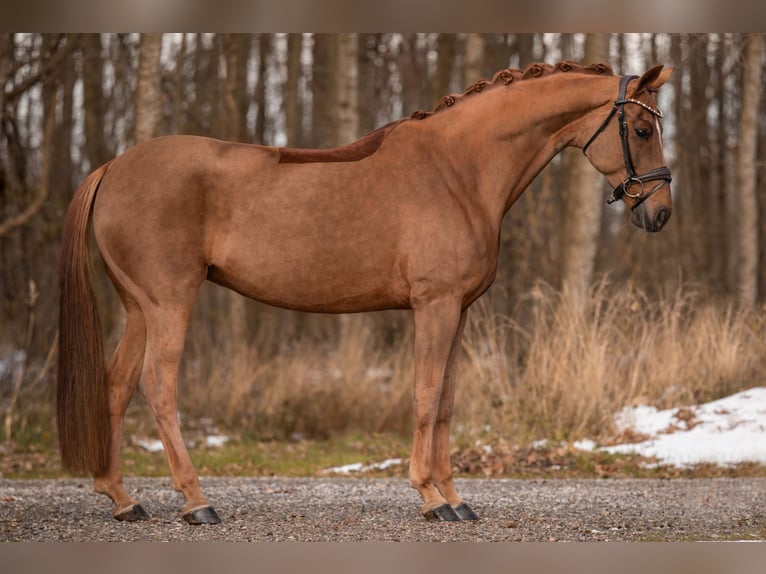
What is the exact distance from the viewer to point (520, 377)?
1108 centimetres

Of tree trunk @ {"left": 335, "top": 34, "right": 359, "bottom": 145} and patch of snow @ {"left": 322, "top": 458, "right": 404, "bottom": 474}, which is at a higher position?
tree trunk @ {"left": 335, "top": 34, "right": 359, "bottom": 145}

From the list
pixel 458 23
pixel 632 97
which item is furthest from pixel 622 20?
pixel 458 23

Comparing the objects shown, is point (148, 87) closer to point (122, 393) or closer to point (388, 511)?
point (122, 393)

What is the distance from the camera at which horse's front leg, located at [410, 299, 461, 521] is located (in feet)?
19.3

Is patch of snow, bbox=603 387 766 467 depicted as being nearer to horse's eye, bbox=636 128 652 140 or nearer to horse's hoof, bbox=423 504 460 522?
horse's hoof, bbox=423 504 460 522

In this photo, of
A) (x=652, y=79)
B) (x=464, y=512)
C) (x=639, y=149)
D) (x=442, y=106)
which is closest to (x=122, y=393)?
(x=464, y=512)

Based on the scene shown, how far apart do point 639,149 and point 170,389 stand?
3.16 m

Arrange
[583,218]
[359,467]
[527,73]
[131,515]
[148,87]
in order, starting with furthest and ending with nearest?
[583,218] → [148,87] → [359,467] → [527,73] → [131,515]

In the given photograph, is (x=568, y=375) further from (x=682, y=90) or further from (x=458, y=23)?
(x=682, y=90)

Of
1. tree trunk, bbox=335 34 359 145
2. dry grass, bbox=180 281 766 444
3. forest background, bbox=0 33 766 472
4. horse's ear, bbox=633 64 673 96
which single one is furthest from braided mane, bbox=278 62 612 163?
tree trunk, bbox=335 34 359 145

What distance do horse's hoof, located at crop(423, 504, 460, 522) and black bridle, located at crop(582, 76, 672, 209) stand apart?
207cm

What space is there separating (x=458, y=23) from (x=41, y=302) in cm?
1083

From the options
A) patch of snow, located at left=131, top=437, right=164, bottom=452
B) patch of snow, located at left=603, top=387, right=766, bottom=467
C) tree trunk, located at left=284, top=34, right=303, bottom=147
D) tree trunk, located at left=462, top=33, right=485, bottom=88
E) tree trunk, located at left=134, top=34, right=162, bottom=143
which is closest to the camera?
patch of snow, located at left=603, top=387, right=766, bottom=467

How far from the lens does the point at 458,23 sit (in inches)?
226
